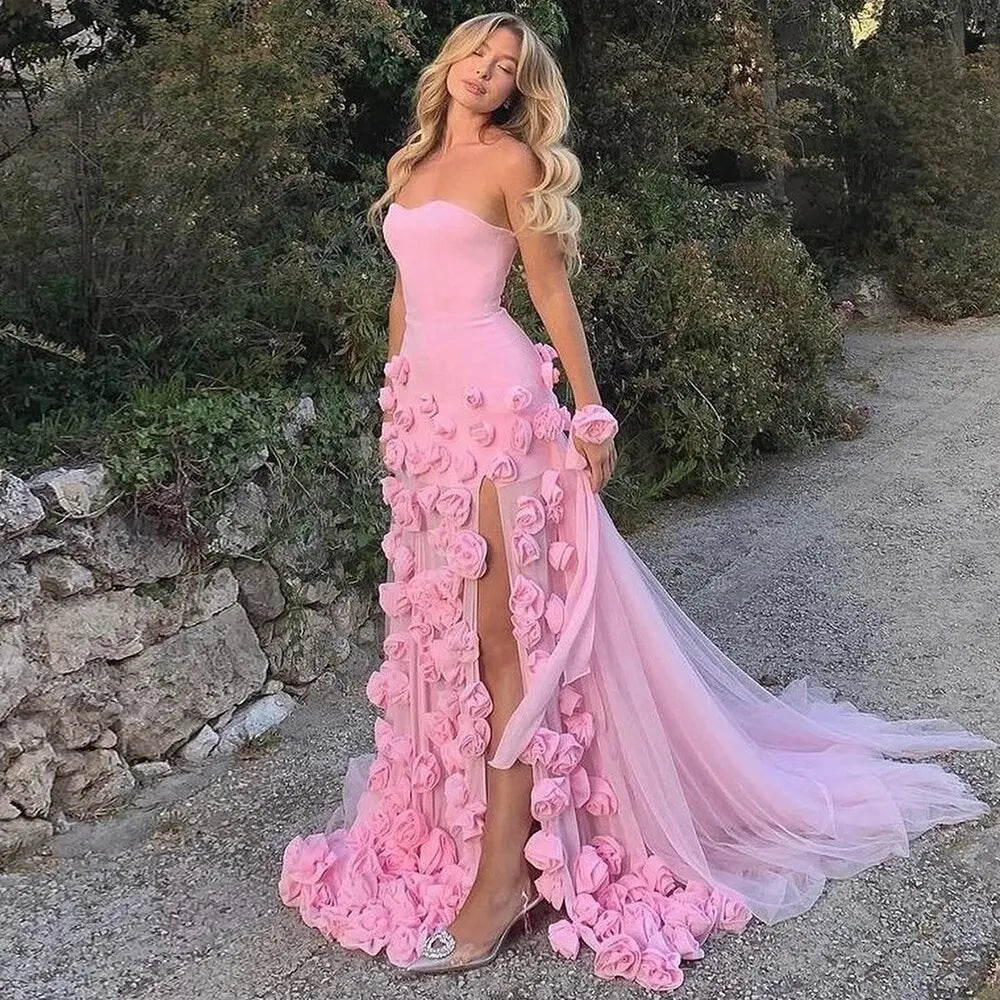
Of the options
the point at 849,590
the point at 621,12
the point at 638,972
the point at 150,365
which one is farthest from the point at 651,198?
the point at 638,972

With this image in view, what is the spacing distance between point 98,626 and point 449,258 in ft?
5.34

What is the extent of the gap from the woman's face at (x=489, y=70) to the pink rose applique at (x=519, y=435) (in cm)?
70

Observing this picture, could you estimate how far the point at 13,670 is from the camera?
316 centimetres

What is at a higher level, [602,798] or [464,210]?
[464,210]

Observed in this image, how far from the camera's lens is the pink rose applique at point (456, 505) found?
262cm

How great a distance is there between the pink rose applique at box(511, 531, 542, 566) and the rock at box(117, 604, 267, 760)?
4.78ft

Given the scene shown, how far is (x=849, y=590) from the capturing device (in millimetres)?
4887

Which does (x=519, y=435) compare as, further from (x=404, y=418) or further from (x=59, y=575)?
(x=59, y=575)

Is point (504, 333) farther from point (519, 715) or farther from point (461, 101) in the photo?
point (519, 715)

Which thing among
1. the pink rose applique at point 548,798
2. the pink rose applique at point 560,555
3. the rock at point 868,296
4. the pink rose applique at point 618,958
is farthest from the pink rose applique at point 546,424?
the rock at point 868,296

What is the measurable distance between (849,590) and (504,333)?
281 cm

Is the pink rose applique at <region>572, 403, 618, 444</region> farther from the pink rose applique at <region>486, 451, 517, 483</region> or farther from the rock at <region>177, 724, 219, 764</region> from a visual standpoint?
the rock at <region>177, 724, 219, 764</region>

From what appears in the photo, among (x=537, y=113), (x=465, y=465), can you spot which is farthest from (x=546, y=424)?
(x=537, y=113)

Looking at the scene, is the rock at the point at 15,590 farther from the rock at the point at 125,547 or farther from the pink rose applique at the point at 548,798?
the pink rose applique at the point at 548,798
